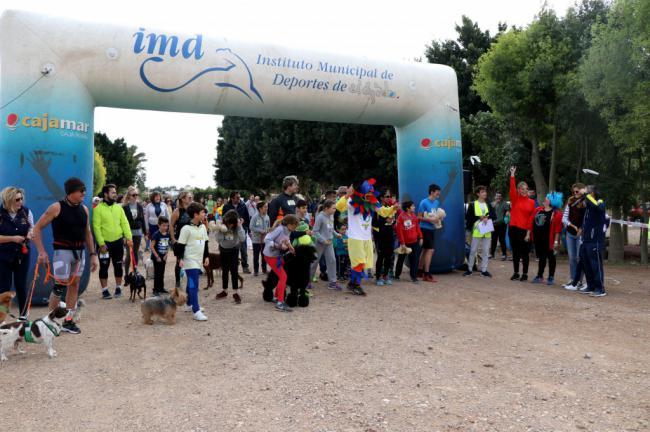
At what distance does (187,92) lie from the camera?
8992 mm

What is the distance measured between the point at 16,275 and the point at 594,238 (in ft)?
27.7

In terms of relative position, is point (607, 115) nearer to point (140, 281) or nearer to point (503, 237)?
point (503, 237)

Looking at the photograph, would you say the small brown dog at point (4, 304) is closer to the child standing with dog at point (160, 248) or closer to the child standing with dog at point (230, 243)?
the child standing with dog at point (160, 248)

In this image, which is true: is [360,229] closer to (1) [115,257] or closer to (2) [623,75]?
(1) [115,257]

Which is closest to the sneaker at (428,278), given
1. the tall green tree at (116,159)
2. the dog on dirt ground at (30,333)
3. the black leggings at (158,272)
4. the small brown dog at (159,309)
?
the black leggings at (158,272)

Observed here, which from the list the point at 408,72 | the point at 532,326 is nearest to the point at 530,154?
the point at 408,72

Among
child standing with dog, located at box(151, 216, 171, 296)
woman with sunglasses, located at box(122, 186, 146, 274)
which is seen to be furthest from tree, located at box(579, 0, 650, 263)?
woman with sunglasses, located at box(122, 186, 146, 274)

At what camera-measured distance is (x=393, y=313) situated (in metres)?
7.32

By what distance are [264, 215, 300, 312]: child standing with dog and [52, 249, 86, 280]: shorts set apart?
2.56 meters

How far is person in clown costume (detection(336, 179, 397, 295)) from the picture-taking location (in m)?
8.77

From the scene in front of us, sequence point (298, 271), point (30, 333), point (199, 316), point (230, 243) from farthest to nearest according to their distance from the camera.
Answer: point (230, 243)
point (298, 271)
point (199, 316)
point (30, 333)

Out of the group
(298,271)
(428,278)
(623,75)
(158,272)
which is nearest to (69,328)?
(158,272)

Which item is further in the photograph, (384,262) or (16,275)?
(384,262)

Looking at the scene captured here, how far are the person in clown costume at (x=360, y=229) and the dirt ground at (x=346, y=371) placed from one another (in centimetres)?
92
